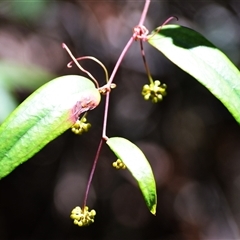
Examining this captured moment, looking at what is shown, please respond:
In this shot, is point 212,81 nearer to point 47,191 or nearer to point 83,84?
point 83,84

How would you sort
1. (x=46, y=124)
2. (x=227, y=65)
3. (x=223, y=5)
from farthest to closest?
(x=223, y=5), (x=227, y=65), (x=46, y=124)

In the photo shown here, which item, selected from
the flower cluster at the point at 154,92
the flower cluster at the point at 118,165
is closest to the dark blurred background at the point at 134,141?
the flower cluster at the point at 154,92

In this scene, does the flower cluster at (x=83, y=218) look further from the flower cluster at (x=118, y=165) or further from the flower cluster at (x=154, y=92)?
the flower cluster at (x=154, y=92)

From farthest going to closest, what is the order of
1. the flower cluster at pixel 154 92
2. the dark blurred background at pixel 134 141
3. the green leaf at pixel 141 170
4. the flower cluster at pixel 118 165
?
the dark blurred background at pixel 134 141, the flower cluster at pixel 154 92, the flower cluster at pixel 118 165, the green leaf at pixel 141 170

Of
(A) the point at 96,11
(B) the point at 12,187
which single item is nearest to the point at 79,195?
(B) the point at 12,187

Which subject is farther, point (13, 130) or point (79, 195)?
point (79, 195)

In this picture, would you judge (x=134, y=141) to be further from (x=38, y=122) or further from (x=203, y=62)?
(x=38, y=122)

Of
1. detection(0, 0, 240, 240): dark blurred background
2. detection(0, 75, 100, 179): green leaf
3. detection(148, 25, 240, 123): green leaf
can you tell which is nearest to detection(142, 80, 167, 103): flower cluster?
detection(148, 25, 240, 123): green leaf
